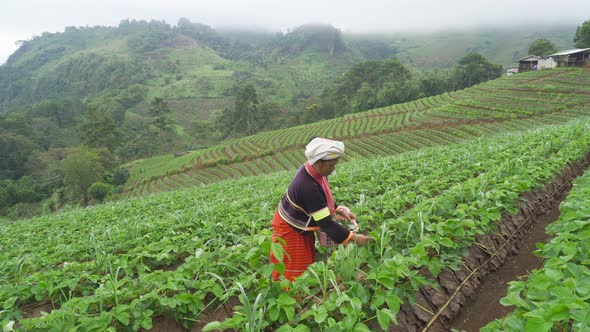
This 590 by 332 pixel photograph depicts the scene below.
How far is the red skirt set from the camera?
316 cm

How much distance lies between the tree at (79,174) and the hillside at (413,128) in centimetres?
498

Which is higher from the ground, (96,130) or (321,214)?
(321,214)

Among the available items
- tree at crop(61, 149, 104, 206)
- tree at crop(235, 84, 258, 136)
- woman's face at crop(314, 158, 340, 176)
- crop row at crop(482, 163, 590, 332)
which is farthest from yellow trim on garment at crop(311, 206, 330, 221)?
tree at crop(235, 84, 258, 136)

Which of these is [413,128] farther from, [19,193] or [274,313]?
[19,193]

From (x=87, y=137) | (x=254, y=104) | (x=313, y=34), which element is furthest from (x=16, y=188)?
(x=313, y=34)

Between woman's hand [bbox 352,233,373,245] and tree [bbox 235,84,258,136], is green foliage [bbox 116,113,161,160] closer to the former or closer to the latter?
tree [bbox 235,84,258,136]

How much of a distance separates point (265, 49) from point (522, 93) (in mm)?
163037

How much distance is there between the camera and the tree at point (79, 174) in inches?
1549

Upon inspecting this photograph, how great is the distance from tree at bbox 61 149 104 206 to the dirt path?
4673 centimetres

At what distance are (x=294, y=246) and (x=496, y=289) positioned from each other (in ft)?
7.31

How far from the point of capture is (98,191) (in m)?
38.7

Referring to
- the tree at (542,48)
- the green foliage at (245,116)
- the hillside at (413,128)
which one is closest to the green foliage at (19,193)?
the hillside at (413,128)

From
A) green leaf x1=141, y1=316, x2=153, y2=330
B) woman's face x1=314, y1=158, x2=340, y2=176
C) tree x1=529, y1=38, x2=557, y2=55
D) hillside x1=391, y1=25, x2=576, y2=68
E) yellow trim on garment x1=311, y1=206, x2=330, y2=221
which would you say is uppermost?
hillside x1=391, y1=25, x2=576, y2=68

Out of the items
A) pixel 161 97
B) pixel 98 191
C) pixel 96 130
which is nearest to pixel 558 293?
pixel 98 191
